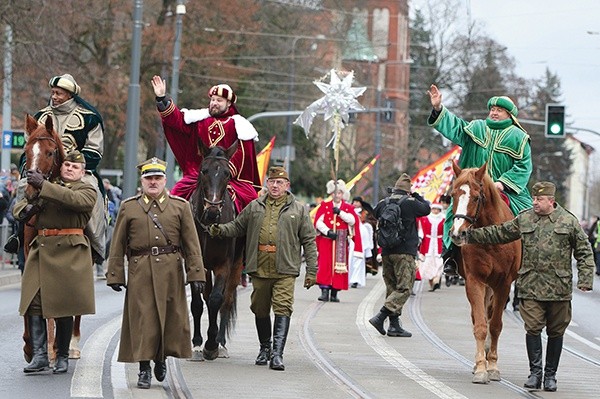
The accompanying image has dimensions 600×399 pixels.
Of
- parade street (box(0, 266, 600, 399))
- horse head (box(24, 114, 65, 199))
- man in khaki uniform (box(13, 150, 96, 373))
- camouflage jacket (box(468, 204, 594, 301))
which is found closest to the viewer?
parade street (box(0, 266, 600, 399))

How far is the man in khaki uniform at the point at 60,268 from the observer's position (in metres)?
11.7

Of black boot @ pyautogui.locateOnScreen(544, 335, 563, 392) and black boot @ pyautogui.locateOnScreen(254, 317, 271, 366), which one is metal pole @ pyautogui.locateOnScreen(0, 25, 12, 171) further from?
black boot @ pyautogui.locateOnScreen(544, 335, 563, 392)

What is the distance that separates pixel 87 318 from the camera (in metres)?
17.6

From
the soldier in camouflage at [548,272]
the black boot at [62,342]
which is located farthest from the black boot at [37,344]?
the soldier in camouflage at [548,272]

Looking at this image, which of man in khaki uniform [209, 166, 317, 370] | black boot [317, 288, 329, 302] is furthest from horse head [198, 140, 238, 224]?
black boot [317, 288, 329, 302]

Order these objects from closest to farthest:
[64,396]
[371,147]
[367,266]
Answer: [64,396] < [367,266] < [371,147]

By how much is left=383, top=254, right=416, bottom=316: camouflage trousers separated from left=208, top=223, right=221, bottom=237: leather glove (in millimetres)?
4875

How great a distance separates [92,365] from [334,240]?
1125 centimetres

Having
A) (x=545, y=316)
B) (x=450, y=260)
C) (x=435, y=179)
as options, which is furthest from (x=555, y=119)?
(x=545, y=316)

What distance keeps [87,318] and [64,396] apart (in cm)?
707

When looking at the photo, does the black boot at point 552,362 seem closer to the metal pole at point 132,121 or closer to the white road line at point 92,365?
the white road line at point 92,365

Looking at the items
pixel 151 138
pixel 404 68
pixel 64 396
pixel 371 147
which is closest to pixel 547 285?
pixel 64 396

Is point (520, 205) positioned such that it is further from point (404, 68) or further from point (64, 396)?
point (404, 68)

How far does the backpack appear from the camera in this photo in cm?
1789
